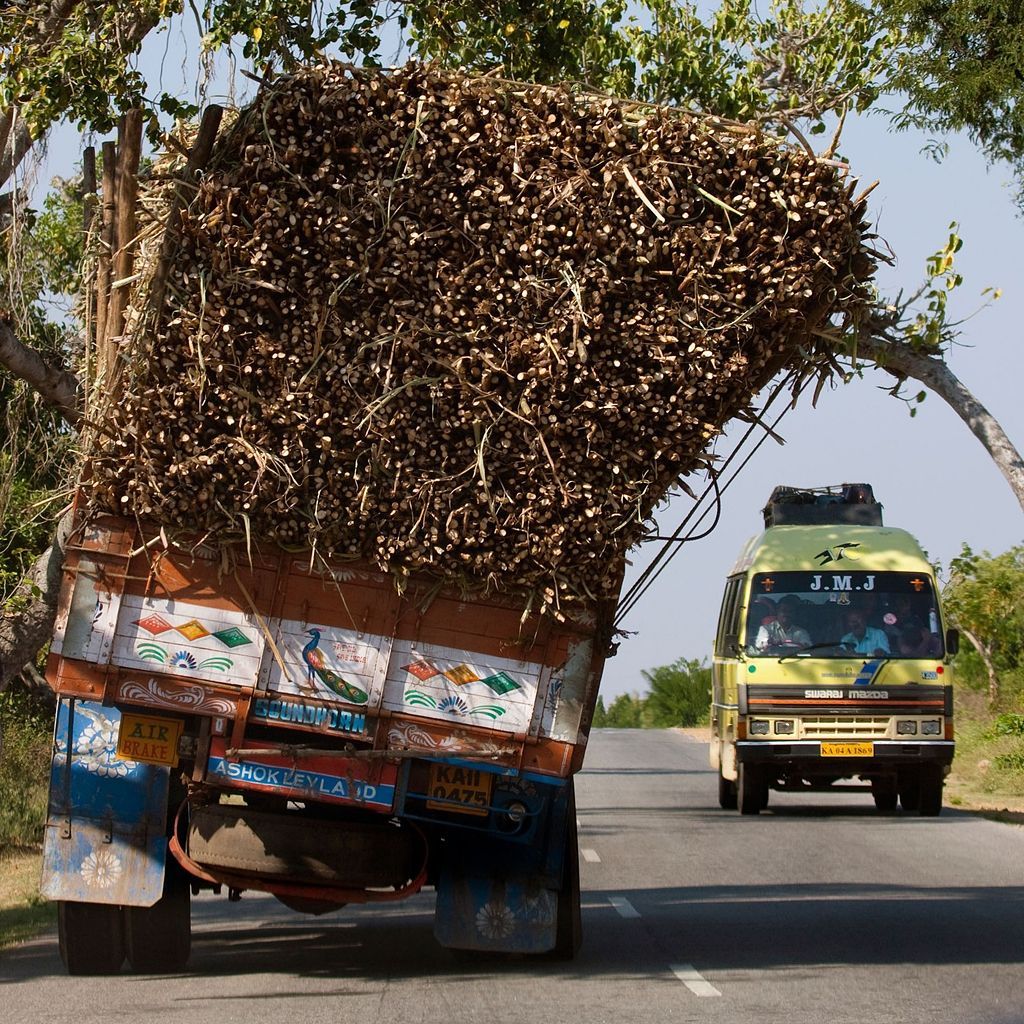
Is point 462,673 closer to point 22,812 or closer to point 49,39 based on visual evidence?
point 49,39

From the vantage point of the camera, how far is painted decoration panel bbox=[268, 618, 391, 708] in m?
8.05

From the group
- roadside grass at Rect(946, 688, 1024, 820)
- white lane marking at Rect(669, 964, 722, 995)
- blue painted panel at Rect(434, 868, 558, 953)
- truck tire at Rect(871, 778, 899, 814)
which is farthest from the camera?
roadside grass at Rect(946, 688, 1024, 820)

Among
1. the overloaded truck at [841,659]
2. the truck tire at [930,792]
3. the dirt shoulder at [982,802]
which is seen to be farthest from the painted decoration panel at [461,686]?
the dirt shoulder at [982,802]

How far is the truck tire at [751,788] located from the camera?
1988cm

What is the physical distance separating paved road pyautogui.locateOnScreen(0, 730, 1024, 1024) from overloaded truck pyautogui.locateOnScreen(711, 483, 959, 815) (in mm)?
1992

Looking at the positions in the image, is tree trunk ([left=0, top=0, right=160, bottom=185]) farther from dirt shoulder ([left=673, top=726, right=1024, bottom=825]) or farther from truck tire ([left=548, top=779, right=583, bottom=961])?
dirt shoulder ([left=673, top=726, right=1024, bottom=825])

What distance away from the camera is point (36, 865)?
50.4 ft

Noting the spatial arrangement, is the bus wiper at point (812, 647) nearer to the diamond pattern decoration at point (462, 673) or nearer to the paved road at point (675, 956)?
the paved road at point (675, 956)

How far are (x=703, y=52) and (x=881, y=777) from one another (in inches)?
337

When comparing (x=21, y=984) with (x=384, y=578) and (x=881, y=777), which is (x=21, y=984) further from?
(x=881, y=777)

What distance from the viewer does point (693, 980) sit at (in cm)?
877

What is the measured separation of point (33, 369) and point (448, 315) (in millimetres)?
3807

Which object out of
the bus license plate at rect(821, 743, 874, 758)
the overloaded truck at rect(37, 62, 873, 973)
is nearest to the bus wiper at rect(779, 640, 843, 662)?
the bus license plate at rect(821, 743, 874, 758)

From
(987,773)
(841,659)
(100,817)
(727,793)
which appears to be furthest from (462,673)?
(987,773)
